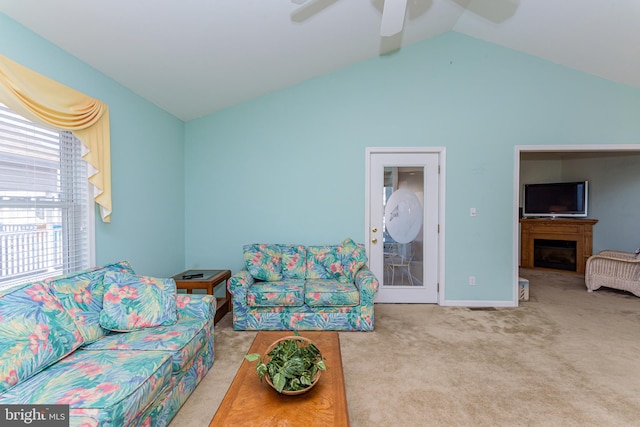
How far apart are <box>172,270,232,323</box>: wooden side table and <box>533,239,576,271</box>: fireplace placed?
6.23 metres

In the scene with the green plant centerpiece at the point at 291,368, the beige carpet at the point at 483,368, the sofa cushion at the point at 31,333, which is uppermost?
the sofa cushion at the point at 31,333

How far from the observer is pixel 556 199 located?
602 centimetres

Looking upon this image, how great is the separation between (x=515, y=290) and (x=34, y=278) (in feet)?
15.9

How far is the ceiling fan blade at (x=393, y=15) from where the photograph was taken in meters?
1.84

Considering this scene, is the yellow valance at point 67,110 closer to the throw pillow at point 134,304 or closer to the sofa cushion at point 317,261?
the throw pillow at point 134,304

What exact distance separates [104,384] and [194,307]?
0.89 m

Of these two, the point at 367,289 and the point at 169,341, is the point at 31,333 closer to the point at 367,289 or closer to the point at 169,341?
the point at 169,341

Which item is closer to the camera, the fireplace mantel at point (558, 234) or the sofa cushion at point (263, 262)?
the sofa cushion at point (263, 262)

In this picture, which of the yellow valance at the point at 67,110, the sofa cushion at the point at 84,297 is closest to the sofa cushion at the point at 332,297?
the sofa cushion at the point at 84,297

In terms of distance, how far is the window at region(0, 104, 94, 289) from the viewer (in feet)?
6.15

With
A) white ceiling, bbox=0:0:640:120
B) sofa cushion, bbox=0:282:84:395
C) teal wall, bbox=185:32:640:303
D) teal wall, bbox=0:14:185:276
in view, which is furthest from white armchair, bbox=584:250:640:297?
sofa cushion, bbox=0:282:84:395

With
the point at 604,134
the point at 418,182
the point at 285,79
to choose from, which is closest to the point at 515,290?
the point at 418,182

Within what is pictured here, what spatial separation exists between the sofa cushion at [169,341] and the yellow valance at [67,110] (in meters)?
1.09
